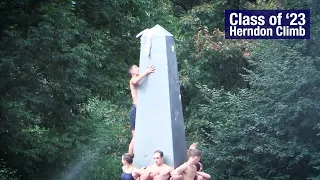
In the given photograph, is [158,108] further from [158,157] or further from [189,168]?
[189,168]

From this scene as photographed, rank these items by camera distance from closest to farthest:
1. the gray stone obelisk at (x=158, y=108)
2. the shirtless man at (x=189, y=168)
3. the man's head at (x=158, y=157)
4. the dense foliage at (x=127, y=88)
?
1. the man's head at (x=158, y=157)
2. the shirtless man at (x=189, y=168)
3. the gray stone obelisk at (x=158, y=108)
4. the dense foliage at (x=127, y=88)

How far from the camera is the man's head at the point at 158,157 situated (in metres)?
8.50

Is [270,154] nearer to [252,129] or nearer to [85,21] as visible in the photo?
[252,129]

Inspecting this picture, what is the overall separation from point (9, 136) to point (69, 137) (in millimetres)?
1679

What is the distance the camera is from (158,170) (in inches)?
338

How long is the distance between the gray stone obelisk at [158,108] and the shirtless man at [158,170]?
338 millimetres

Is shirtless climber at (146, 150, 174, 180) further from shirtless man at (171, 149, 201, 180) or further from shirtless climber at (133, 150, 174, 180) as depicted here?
shirtless man at (171, 149, 201, 180)

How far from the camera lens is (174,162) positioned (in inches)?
352

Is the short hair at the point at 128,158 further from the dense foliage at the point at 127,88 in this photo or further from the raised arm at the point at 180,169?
the dense foliage at the point at 127,88

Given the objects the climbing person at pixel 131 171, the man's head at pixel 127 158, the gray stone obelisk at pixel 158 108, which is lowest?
the climbing person at pixel 131 171

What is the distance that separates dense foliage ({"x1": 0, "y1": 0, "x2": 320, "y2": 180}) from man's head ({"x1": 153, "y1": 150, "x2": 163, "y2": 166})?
4.89 metres

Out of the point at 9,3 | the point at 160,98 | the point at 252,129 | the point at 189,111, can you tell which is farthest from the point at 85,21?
the point at 160,98

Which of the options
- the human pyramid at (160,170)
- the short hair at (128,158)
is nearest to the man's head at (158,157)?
the human pyramid at (160,170)

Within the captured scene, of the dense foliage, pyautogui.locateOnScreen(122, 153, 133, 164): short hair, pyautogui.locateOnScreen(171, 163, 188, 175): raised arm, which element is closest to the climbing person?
pyautogui.locateOnScreen(122, 153, 133, 164): short hair
